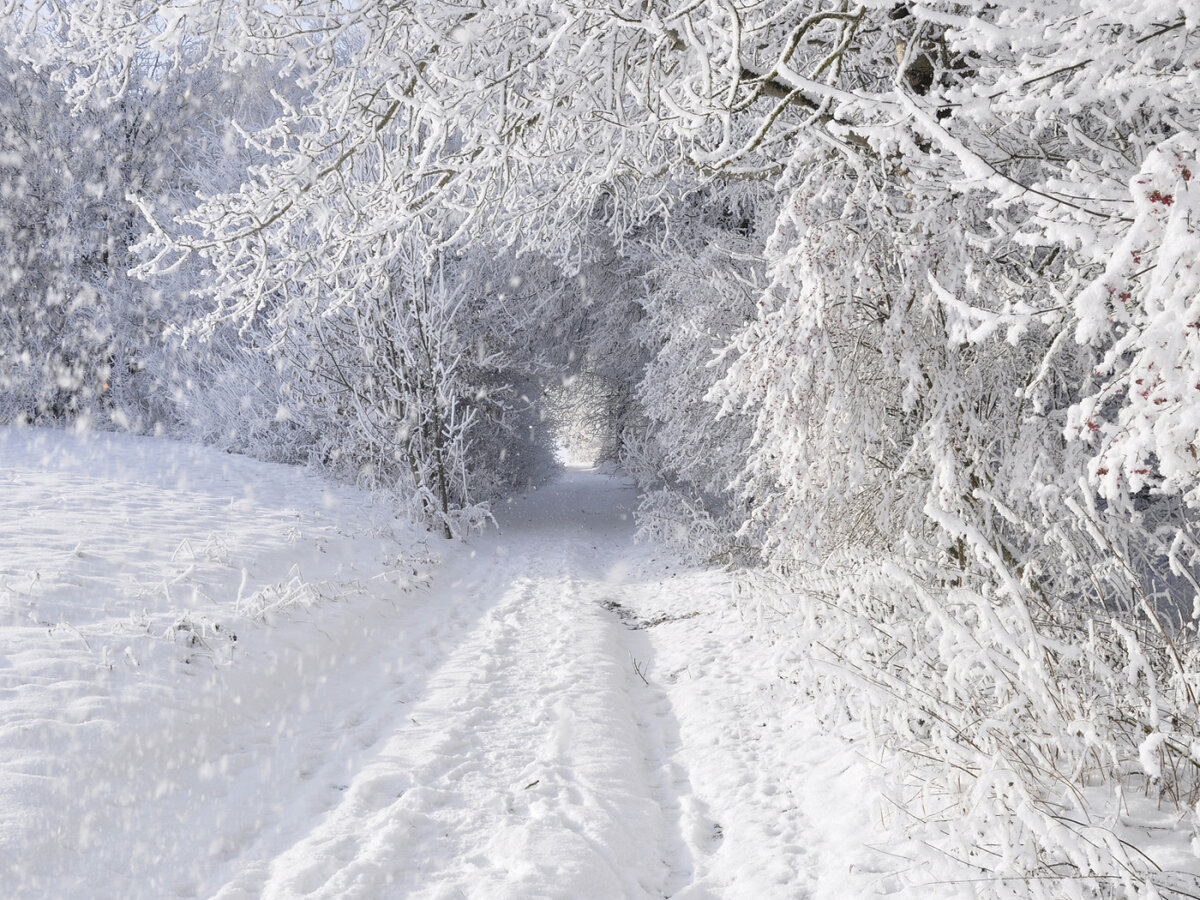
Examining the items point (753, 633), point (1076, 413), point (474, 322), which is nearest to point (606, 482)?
point (474, 322)

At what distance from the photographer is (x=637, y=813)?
3715 mm

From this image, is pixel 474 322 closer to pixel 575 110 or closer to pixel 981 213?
pixel 575 110

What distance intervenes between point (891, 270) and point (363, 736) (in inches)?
185

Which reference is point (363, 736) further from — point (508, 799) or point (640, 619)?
point (640, 619)

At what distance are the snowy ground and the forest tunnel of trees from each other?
30.9 inches

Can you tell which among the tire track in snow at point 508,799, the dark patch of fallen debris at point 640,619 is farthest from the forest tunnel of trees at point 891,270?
the dark patch of fallen debris at point 640,619

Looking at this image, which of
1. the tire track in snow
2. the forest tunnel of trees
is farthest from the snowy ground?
the forest tunnel of trees

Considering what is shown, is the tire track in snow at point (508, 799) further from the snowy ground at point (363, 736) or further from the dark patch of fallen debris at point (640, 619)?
the dark patch of fallen debris at point (640, 619)

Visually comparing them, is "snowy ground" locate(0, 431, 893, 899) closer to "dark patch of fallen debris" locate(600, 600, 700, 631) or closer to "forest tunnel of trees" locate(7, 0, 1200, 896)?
"dark patch of fallen debris" locate(600, 600, 700, 631)

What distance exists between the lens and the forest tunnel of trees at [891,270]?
2.07 metres

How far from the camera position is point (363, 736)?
15.1 feet

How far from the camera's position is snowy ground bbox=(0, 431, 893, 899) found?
10.4 feet

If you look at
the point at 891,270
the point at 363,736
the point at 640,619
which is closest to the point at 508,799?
the point at 363,736

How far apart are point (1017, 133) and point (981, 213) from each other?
24.8 inches
